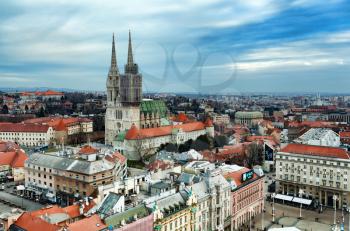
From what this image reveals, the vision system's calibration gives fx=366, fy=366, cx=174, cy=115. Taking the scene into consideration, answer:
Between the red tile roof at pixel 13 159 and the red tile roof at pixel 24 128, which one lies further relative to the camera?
the red tile roof at pixel 24 128

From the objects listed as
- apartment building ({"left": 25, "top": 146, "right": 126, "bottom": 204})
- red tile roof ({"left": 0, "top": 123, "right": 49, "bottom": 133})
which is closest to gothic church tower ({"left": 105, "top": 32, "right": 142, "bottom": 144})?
red tile roof ({"left": 0, "top": 123, "right": 49, "bottom": 133})

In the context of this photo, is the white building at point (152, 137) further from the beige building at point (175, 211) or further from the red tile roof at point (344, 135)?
the beige building at point (175, 211)

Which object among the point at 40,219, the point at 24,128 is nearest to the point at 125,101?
the point at 24,128

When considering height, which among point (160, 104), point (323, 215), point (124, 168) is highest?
point (160, 104)

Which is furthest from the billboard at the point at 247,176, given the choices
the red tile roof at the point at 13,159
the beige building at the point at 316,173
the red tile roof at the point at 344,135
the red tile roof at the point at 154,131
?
the red tile roof at the point at 344,135

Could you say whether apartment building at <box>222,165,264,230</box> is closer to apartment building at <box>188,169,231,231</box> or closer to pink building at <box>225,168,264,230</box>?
pink building at <box>225,168,264,230</box>

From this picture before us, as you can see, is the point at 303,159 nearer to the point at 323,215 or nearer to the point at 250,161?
the point at 323,215

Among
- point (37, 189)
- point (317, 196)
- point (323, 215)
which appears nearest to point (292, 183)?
point (317, 196)
